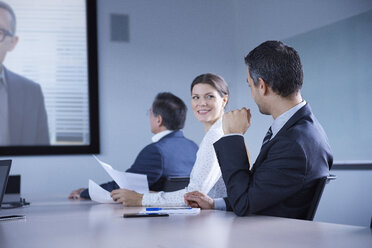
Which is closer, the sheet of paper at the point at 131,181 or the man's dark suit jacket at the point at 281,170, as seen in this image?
the man's dark suit jacket at the point at 281,170

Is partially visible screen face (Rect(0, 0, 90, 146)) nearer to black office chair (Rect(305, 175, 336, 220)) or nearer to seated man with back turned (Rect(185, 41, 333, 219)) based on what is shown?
seated man with back turned (Rect(185, 41, 333, 219))

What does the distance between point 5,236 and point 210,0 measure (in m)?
4.21

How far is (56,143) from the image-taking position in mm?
4355

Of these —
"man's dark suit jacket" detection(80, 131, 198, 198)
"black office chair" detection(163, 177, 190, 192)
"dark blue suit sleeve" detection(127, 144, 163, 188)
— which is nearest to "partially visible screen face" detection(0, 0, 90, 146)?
"man's dark suit jacket" detection(80, 131, 198, 198)

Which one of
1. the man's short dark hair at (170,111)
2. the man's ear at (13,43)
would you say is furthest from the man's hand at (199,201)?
the man's ear at (13,43)

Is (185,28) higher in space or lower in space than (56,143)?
higher

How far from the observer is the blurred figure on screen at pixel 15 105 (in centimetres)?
421

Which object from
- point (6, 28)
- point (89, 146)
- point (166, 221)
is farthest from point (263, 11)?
point (166, 221)

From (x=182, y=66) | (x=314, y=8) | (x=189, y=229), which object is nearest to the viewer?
(x=189, y=229)

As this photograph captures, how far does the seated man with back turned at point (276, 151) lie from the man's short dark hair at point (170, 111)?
1.22 meters

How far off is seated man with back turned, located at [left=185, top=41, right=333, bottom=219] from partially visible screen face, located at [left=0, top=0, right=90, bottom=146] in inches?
116

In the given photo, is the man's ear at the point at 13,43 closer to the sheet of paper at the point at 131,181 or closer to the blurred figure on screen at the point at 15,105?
the blurred figure on screen at the point at 15,105

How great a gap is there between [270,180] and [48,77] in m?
3.41

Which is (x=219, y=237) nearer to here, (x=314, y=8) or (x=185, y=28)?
(x=314, y=8)
